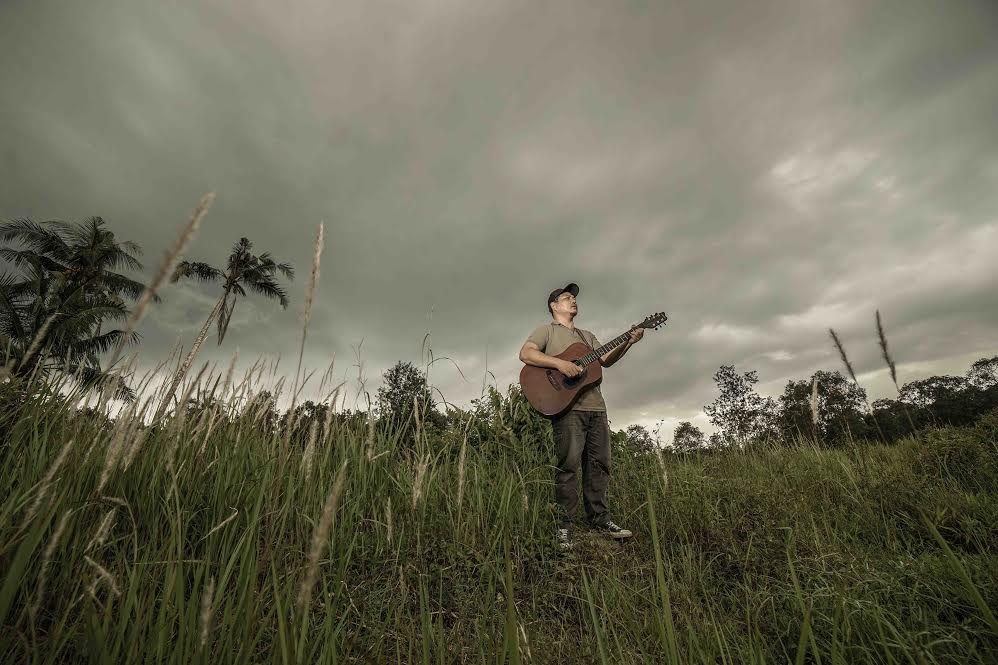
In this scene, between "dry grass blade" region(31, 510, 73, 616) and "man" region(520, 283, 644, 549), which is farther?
"man" region(520, 283, 644, 549)

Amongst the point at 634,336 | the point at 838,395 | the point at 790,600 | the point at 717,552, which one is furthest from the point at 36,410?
the point at 838,395

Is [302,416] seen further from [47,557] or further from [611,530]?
[611,530]

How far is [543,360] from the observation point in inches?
172

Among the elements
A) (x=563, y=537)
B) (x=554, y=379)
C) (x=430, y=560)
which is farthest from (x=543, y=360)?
(x=430, y=560)

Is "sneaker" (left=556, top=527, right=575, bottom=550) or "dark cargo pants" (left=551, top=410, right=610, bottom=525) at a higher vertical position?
"dark cargo pants" (left=551, top=410, right=610, bottom=525)

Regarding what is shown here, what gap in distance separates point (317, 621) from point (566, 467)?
237 centimetres

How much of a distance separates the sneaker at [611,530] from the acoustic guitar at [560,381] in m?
1.08

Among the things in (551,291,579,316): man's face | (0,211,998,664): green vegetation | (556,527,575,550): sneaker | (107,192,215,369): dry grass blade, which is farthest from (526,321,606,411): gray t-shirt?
(107,192,215,369): dry grass blade

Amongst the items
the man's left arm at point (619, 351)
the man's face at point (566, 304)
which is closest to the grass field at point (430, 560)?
the man's left arm at point (619, 351)

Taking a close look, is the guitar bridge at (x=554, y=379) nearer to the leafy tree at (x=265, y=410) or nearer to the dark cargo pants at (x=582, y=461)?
the dark cargo pants at (x=582, y=461)

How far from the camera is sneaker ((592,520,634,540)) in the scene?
3.71 metres

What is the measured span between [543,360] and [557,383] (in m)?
0.29

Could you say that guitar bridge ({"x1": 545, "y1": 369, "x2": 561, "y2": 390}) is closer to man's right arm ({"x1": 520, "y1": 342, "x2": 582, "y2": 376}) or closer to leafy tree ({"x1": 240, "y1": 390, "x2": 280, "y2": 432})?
man's right arm ({"x1": 520, "y1": 342, "x2": 582, "y2": 376})

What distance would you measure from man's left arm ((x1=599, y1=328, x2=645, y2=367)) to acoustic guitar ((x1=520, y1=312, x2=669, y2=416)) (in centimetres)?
11
